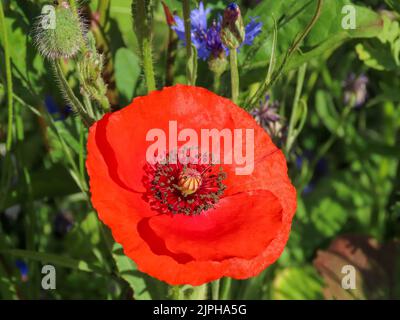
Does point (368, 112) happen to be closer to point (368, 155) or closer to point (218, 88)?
point (368, 155)

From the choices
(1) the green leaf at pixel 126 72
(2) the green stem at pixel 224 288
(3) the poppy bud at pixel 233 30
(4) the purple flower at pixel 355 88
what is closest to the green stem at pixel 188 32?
(3) the poppy bud at pixel 233 30

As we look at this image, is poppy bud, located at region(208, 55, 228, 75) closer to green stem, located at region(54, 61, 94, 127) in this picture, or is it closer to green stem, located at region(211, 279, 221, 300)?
green stem, located at region(54, 61, 94, 127)

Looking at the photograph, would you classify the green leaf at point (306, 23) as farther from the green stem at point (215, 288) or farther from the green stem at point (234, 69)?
the green stem at point (215, 288)

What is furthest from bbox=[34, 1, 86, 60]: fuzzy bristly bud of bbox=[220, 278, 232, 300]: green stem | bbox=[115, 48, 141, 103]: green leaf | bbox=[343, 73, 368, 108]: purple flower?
bbox=[343, 73, 368, 108]: purple flower

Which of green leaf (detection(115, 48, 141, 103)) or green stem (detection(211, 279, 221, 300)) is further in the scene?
green leaf (detection(115, 48, 141, 103))
